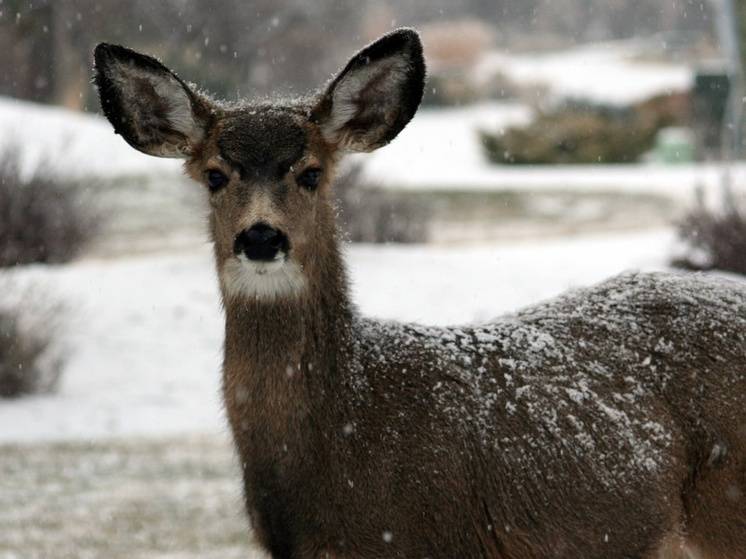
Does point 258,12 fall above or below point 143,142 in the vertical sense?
above

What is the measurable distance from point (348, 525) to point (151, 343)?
1073 cm

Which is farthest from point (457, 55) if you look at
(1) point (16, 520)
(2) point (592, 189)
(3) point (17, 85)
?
(1) point (16, 520)

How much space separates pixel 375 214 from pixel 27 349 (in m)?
7.48

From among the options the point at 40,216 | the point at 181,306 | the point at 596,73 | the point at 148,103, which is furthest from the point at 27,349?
the point at 596,73

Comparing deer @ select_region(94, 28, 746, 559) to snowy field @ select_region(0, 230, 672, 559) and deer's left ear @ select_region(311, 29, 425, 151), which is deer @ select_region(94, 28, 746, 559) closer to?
deer's left ear @ select_region(311, 29, 425, 151)

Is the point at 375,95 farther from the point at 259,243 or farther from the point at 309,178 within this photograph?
the point at 259,243

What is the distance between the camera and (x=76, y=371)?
14281 mm

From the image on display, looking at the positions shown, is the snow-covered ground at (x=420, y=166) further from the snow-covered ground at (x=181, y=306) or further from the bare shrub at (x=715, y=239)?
the bare shrub at (x=715, y=239)

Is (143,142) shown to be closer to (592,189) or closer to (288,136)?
(288,136)

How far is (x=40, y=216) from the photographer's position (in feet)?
60.1

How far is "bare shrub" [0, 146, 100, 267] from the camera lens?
17438 millimetres

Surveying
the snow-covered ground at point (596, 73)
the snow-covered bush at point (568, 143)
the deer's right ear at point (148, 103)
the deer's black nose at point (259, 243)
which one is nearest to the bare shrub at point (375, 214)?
the deer's right ear at point (148, 103)

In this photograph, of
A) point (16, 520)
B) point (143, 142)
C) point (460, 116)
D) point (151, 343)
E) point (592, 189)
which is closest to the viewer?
point (143, 142)

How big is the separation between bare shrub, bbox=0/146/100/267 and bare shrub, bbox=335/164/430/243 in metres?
3.69
